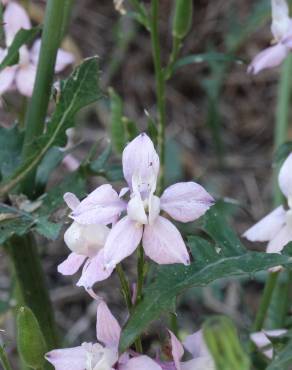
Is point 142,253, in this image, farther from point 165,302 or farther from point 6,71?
point 6,71

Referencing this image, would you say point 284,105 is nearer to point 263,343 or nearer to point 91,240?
point 263,343

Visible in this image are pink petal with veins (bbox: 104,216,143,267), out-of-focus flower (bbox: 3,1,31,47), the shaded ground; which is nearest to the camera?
pink petal with veins (bbox: 104,216,143,267)

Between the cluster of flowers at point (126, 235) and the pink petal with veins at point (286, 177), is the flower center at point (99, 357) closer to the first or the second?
the cluster of flowers at point (126, 235)

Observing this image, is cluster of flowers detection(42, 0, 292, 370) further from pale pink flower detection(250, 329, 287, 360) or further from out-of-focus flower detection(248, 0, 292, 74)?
out-of-focus flower detection(248, 0, 292, 74)

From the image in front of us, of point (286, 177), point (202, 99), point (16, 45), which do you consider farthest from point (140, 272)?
point (202, 99)

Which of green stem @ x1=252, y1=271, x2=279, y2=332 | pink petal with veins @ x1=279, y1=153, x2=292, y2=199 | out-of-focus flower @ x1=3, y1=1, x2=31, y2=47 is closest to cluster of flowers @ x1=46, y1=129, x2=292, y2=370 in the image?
pink petal with veins @ x1=279, y1=153, x2=292, y2=199

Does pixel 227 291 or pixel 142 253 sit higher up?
pixel 142 253

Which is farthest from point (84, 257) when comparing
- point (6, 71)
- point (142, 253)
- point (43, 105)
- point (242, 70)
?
point (242, 70)

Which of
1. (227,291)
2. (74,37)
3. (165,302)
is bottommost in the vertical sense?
(227,291)
